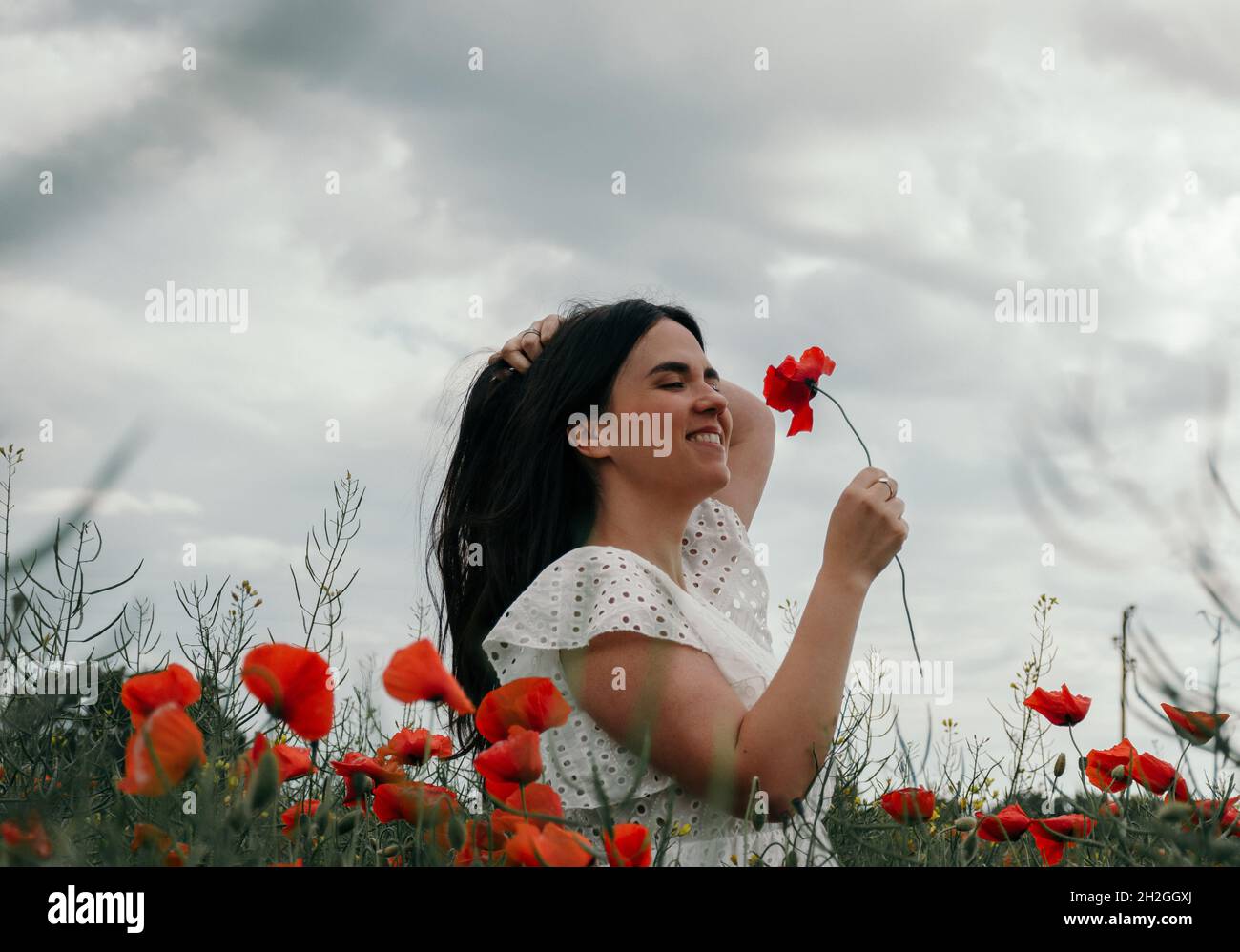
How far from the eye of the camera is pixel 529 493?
8.17 feet

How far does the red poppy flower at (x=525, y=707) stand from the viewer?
4.08 ft

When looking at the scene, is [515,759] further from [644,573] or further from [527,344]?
[527,344]

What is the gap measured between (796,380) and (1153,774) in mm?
995

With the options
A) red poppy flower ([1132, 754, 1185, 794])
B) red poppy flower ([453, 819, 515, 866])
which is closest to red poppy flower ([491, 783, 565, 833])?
red poppy flower ([453, 819, 515, 866])

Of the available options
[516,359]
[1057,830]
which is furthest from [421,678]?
[516,359]

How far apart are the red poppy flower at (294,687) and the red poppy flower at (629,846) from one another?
0.32 metres

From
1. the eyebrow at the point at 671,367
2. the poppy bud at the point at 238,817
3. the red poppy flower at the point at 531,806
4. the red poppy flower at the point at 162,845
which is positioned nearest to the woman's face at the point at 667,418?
the eyebrow at the point at 671,367

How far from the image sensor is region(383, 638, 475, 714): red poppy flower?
113 centimetres

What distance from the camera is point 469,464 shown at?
2754mm

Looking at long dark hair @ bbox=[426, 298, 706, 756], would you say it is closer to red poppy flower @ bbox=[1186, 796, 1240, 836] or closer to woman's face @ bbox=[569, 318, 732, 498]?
woman's face @ bbox=[569, 318, 732, 498]

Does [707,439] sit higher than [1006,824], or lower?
higher

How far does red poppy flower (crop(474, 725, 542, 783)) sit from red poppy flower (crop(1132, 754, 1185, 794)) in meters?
0.95

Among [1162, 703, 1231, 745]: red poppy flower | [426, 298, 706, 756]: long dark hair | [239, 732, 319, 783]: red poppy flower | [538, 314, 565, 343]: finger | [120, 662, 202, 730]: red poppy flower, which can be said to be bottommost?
[239, 732, 319, 783]: red poppy flower
